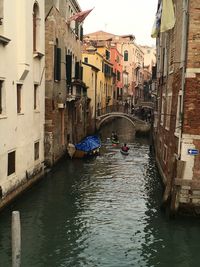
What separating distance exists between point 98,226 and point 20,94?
5623 millimetres

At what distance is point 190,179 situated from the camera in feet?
38.6

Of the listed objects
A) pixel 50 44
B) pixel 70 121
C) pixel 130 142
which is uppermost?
pixel 50 44

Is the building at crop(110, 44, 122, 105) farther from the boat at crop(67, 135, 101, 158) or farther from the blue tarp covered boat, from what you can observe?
the boat at crop(67, 135, 101, 158)

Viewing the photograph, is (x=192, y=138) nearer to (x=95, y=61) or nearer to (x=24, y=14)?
(x=24, y=14)

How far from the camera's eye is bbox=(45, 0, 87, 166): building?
18.2 m

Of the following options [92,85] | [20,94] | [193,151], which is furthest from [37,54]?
[92,85]

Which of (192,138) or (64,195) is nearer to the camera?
(192,138)

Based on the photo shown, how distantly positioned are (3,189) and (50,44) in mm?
8511

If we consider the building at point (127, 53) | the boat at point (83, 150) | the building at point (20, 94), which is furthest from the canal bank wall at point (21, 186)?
the building at point (127, 53)

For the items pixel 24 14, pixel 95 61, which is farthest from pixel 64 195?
pixel 95 61

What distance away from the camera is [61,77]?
826 inches

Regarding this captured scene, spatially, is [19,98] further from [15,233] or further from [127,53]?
[127,53]

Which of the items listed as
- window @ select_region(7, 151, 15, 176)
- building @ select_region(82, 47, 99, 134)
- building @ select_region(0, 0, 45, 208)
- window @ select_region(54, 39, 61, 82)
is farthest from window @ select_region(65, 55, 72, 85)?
building @ select_region(82, 47, 99, 134)

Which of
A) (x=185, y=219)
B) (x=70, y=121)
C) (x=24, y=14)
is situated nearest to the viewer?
(x=185, y=219)
